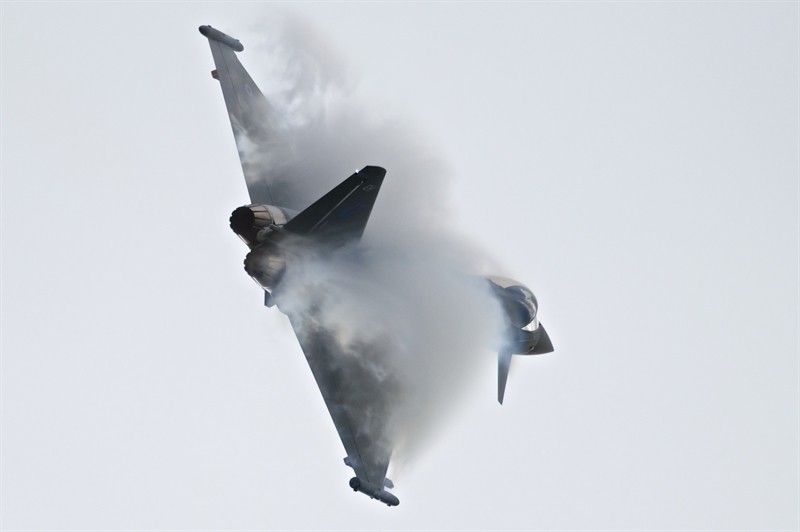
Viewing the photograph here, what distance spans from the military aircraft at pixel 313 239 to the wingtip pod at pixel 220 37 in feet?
0.10

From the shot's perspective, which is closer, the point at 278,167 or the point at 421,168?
the point at 278,167

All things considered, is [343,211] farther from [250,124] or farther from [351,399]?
[250,124]

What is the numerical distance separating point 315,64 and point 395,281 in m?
7.44

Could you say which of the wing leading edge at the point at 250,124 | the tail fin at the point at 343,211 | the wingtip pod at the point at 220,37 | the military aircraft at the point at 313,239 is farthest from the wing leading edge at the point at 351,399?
the wingtip pod at the point at 220,37

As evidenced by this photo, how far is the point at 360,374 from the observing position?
24.9 meters

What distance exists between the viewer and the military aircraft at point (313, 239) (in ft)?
69.6

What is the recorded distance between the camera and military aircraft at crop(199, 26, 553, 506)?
21203 mm

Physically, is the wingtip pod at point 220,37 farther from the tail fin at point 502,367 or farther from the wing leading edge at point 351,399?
the tail fin at point 502,367

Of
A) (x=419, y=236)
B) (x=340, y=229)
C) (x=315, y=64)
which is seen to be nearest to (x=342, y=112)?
(x=315, y=64)

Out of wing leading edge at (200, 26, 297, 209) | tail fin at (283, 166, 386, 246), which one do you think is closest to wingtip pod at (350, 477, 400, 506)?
tail fin at (283, 166, 386, 246)

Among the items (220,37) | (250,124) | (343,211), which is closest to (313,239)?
(343,211)

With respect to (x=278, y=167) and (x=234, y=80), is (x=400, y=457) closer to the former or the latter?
(x=278, y=167)

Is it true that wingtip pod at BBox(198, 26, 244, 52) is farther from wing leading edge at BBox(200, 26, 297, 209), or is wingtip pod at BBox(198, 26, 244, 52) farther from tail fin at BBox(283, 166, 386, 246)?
tail fin at BBox(283, 166, 386, 246)

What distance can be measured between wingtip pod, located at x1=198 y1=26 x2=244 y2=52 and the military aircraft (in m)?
0.03
